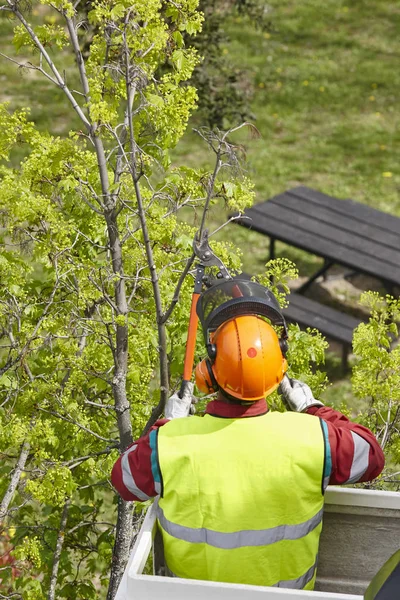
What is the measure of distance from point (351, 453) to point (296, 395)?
44 cm

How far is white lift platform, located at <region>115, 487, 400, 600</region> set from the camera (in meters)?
2.41

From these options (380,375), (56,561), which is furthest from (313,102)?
(56,561)

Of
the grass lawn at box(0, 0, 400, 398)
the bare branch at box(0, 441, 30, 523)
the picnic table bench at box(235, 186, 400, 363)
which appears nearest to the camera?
the bare branch at box(0, 441, 30, 523)

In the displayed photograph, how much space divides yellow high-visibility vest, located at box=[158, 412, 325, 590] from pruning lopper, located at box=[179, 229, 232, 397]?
1.17ft

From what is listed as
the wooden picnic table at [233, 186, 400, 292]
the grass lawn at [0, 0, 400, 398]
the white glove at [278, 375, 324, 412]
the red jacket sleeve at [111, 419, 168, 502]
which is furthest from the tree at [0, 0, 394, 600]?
the grass lawn at [0, 0, 400, 398]

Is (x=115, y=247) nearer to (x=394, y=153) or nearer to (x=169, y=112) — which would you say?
(x=169, y=112)

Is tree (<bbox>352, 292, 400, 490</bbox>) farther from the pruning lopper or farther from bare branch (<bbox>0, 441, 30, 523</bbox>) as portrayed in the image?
bare branch (<bbox>0, 441, 30, 523</bbox>)

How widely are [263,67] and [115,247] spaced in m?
11.8

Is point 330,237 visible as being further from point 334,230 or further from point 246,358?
point 246,358

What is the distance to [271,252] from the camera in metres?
9.82

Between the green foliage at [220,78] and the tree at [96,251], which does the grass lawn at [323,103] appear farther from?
the tree at [96,251]

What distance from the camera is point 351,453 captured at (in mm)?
2812

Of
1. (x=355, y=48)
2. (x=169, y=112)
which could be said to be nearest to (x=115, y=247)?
(x=169, y=112)

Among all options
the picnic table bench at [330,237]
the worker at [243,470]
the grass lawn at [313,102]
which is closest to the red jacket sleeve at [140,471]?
the worker at [243,470]
